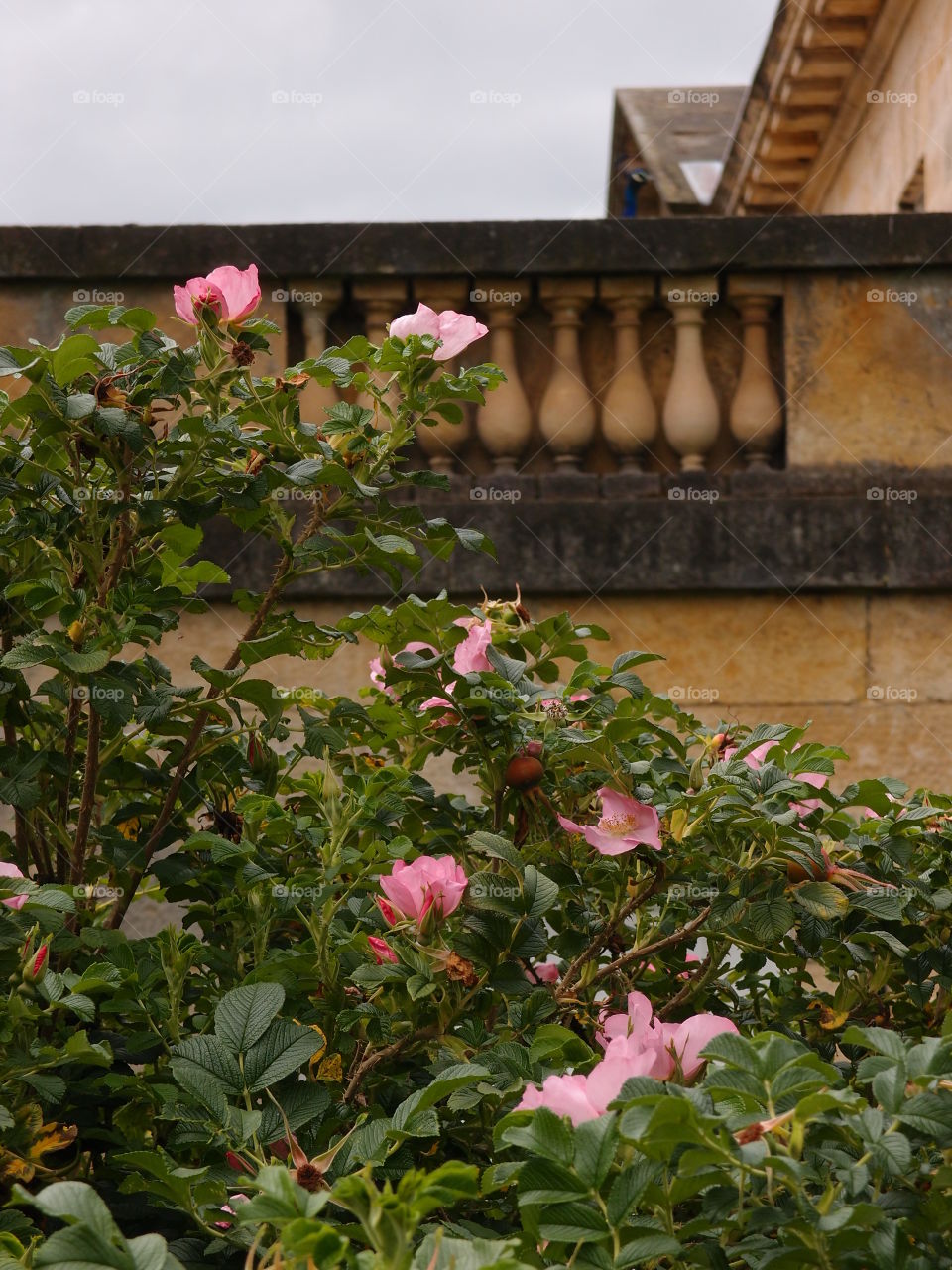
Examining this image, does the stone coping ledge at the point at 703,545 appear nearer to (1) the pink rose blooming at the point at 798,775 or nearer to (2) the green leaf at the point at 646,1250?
(1) the pink rose blooming at the point at 798,775

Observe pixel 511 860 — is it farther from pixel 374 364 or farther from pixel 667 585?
pixel 667 585

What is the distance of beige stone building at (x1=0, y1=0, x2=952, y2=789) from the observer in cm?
396

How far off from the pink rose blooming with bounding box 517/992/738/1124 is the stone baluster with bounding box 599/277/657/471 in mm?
2803

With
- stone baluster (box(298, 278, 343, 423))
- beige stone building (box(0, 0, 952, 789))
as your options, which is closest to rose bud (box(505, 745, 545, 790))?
beige stone building (box(0, 0, 952, 789))

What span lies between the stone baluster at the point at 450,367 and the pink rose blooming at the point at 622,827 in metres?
2.46

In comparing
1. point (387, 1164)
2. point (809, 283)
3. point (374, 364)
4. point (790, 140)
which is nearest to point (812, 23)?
point (790, 140)

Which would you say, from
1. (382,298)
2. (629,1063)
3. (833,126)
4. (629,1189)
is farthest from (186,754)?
(833,126)

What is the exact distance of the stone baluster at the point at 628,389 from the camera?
13.4 feet

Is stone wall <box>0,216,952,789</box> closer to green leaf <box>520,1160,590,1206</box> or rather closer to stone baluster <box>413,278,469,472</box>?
stone baluster <box>413,278,469,472</box>

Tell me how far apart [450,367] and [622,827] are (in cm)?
258

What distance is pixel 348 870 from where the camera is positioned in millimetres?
1697

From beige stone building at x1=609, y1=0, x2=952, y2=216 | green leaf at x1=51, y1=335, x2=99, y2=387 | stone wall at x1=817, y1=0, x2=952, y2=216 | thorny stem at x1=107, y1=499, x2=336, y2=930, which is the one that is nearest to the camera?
green leaf at x1=51, y1=335, x2=99, y2=387

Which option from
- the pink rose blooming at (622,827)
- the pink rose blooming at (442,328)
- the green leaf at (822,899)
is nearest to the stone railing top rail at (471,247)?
the pink rose blooming at (442,328)

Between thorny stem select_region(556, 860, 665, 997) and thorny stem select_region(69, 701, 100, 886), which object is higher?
thorny stem select_region(69, 701, 100, 886)
